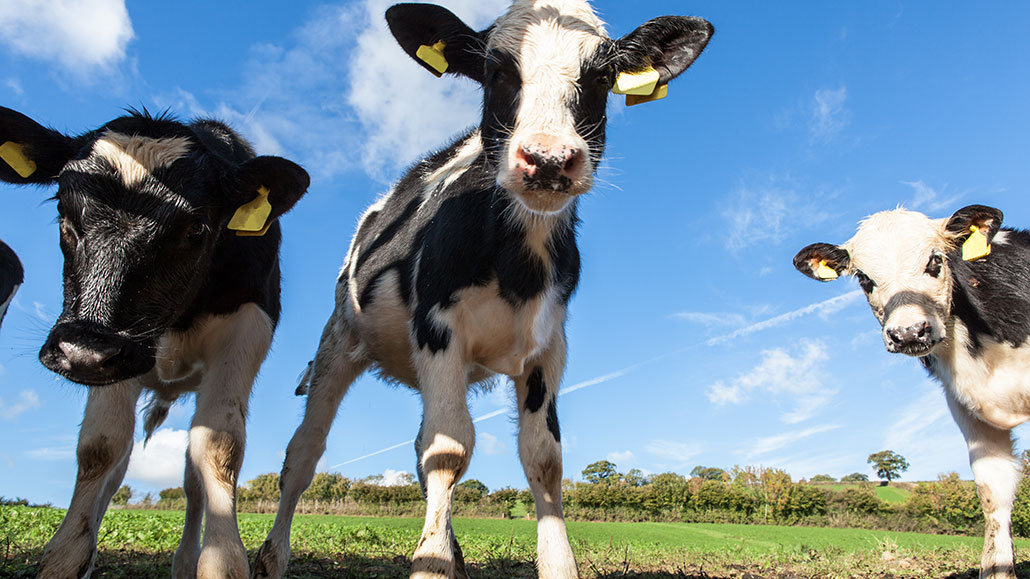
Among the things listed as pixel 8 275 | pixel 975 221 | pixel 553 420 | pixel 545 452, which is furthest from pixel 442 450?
pixel 8 275

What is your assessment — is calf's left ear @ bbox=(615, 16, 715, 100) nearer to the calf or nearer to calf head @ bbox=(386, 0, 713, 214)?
calf head @ bbox=(386, 0, 713, 214)

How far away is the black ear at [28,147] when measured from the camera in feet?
13.4

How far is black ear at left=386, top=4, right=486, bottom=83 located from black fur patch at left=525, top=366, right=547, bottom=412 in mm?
2071

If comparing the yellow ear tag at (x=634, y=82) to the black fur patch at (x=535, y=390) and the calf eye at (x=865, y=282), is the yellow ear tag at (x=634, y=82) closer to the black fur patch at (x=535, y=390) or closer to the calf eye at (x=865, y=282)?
the black fur patch at (x=535, y=390)

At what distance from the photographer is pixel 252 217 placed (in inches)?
165

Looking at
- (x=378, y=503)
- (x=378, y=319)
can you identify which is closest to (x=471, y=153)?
(x=378, y=319)

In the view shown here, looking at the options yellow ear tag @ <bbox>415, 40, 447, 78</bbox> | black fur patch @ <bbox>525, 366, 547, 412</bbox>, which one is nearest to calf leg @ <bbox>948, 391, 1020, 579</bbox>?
black fur patch @ <bbox>525, 366, 547, 412</bbox>

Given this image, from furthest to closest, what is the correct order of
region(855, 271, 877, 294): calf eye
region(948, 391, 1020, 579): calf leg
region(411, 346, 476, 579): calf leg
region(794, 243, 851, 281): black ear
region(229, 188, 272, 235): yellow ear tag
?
region(794, 243, 851, 281): black ear, region(855, 271, 877, 294): calf eye, region(948, 391, 1020, 579): calf leg, region(229, 188, 272, 235): yellow ear tag, region(411, 346, 476, 579): calf leg

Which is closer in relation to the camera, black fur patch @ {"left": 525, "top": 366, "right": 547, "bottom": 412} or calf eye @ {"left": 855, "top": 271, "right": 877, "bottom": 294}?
black fur patch @ {"left": 525, "top": 366, "right": 547, "bottom": 412}

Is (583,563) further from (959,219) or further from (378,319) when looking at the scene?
(959,219)

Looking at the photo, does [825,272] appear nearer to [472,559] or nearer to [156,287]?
[472,559]

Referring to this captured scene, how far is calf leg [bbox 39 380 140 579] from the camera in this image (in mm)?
3643

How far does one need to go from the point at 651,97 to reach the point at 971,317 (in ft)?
14.6

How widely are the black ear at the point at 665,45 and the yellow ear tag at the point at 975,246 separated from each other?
13.9ft
